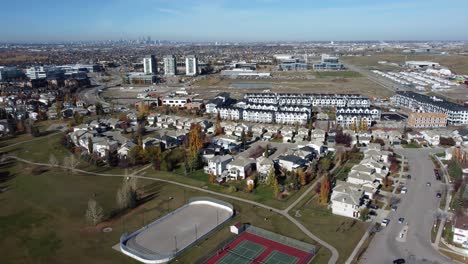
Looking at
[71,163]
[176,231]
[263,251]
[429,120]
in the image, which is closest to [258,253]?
[263,251]

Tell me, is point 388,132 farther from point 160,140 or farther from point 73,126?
point 73,126

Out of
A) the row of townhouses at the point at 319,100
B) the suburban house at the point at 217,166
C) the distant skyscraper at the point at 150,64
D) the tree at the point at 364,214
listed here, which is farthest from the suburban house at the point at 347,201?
the distant skyscraper at the point at 150,64

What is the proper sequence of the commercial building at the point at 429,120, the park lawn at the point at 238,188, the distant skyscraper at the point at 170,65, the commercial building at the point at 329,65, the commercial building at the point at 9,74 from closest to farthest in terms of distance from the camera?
the park lawn at the point at 238,188 → the commercial building at the point at 429,120 → the commercial building at the point at 9,74 → the distant skyscraper at the point at 170,65 → the commercial building at the point at 329,65

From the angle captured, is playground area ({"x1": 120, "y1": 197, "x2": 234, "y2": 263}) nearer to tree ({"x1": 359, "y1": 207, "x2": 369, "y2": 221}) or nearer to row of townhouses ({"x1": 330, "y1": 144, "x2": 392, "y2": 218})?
row of townhouses ({"x1": 330, "y1": 144, "x2": 392, "y2": 218})

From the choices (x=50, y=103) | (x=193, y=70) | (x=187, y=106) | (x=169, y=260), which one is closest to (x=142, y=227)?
(x=169, y=260)

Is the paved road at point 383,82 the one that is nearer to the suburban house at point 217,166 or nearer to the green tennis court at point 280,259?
the suburban house at point 217,166

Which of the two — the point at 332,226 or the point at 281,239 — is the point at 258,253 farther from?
the point at 332,226

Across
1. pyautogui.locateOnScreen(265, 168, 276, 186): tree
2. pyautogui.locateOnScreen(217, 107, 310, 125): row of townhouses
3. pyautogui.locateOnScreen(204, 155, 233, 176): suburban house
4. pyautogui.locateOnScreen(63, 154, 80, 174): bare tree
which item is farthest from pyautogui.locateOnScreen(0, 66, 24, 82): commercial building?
pyautogui.locateOnScreen(265, 168, 276, 186): tree
